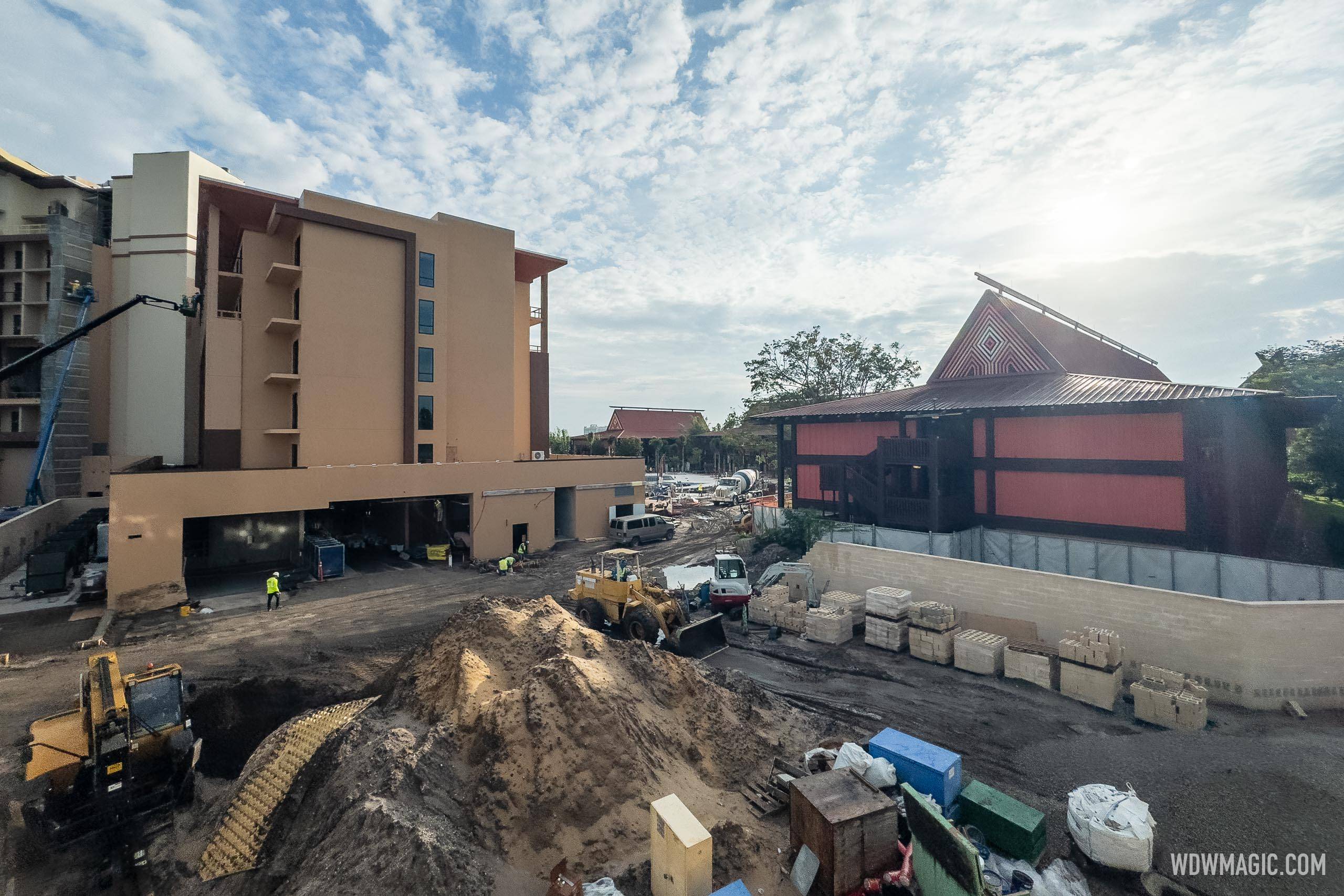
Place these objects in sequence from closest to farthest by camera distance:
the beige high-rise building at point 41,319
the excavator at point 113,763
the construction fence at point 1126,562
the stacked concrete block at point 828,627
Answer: the excavator at point 113,763 < the construction fence at point 1126,562 < the stacked concrete block at point 828,627 < the beige high-rise building at point 41,319

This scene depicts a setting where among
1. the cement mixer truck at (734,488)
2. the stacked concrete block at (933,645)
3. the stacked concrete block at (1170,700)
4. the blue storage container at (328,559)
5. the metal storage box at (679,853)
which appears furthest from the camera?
the cement mixer truck at (734,488)

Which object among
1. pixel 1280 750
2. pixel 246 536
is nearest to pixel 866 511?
pixel 1280 750

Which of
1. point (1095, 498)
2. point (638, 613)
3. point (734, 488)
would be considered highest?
point (1095, 498)

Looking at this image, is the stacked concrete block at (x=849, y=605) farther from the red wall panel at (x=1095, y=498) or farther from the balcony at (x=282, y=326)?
the balcony at (x=282, y=326)

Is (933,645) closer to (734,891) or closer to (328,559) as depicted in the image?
(734,891)

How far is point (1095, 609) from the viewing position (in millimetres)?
14352

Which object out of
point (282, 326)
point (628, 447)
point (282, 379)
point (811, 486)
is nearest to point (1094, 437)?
point (811, 486)

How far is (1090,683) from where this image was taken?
42.2ft

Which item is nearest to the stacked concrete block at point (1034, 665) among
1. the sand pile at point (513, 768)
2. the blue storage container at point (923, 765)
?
the sand pile at point (513, 768)

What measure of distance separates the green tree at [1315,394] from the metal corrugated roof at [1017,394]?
2587 millimetres

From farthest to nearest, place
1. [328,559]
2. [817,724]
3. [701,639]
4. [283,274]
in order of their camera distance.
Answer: [283,274] < [328,559] < [701,639] < [817,724]

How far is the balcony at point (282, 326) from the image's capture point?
26.5 m

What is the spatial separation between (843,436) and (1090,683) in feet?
58.6

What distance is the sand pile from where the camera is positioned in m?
7.09
